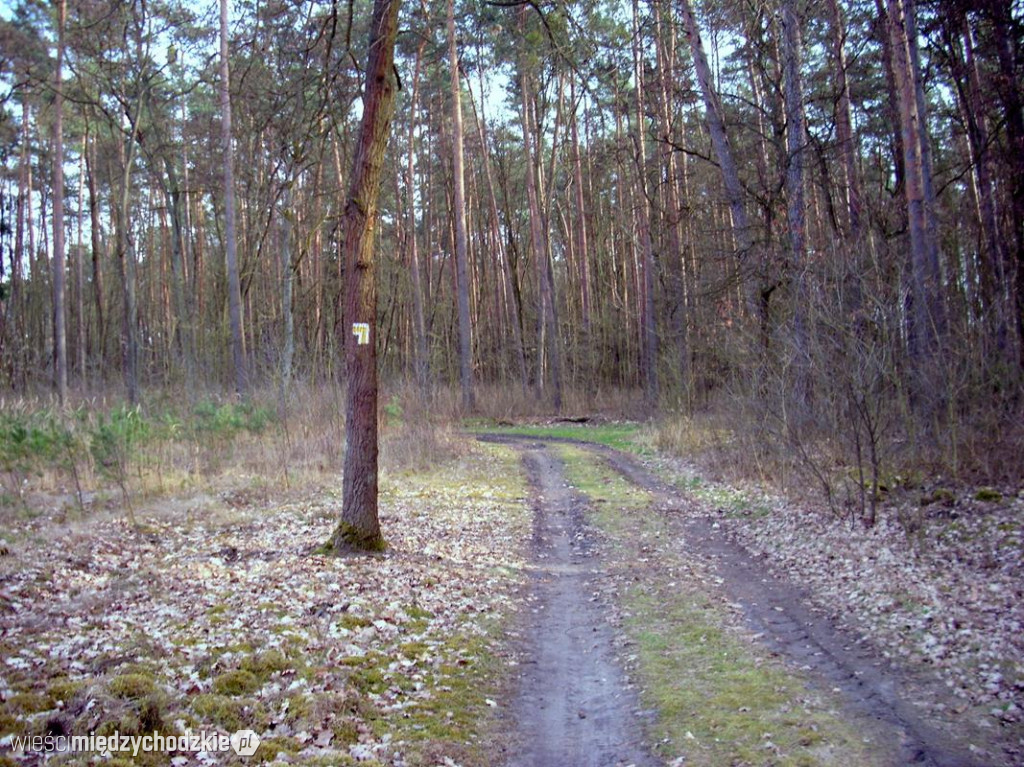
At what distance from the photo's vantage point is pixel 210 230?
42.4m

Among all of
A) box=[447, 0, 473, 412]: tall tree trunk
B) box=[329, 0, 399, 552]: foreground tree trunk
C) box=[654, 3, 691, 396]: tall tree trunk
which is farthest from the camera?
box=[447, 0, 473, 412]: tall tree trunk

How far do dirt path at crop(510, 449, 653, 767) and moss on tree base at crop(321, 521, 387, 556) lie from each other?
1779 millimetres

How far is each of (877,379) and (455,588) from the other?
557cm

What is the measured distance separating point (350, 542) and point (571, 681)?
341 centimetres

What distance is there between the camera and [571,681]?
215 inches

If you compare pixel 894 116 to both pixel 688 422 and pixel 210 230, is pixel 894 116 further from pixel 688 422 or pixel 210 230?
pixel 210 230

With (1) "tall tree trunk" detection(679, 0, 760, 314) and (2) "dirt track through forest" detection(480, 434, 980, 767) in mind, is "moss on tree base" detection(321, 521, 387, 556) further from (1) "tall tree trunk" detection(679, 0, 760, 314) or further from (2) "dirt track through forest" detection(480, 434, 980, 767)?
(1) "tall tree trunk" detection(679, 0, 760, 314)

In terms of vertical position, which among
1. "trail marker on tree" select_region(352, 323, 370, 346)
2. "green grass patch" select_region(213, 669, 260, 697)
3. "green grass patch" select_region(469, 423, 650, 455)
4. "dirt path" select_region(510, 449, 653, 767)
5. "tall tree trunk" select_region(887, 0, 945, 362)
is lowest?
"dirt path" select_region(510, 449, 653, 767)

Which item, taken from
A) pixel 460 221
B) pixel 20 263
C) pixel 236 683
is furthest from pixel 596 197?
pixel 236 683

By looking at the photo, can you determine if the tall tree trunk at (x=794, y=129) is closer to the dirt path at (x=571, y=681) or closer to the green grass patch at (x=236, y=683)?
the dirt path at (x=571, y=681)

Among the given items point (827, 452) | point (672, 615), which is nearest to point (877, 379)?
point (827, 452)

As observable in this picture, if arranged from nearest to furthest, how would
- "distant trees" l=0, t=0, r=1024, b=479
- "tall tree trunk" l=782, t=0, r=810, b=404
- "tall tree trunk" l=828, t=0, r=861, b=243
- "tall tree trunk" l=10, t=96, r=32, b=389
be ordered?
"distant trees" l=0, t=0, r=1024, b=479 → "tall tree trunk" l=782, t=0, r=810, b=404 → "tall tree trunk" l=828, t=0, r=861, b=243 → "tall tree trunk" l=10, t=96, r=32, b=389

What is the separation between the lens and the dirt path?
4.38 metres

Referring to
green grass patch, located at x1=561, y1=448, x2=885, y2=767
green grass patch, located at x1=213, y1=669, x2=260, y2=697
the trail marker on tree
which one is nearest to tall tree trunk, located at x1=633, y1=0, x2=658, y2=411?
the trail marker on tree
